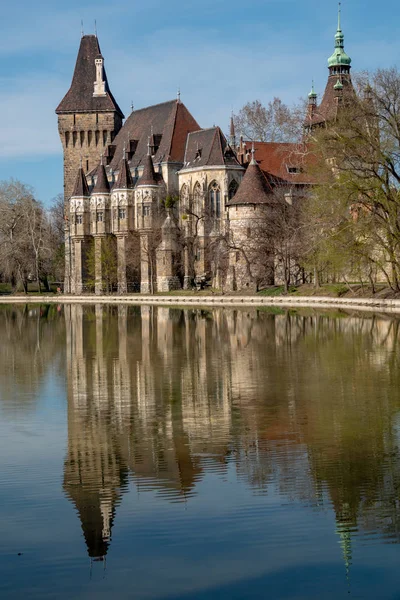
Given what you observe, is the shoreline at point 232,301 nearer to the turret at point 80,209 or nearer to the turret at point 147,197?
the turret at point 147,197

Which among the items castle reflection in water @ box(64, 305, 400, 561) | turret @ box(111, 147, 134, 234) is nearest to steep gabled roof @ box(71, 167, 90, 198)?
turret @ box(111, 147, 134, 234)

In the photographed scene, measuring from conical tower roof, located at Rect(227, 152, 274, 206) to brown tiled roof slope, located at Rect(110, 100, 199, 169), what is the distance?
15344 millimetres

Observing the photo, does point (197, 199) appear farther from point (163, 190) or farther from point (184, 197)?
point (163, 190)

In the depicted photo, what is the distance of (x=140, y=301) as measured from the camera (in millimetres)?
81000

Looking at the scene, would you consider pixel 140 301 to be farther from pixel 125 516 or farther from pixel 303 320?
pixel 125 516

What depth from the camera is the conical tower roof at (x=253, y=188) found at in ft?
260

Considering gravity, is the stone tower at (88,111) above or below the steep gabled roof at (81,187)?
above

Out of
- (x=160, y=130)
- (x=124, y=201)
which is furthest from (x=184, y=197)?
(x=160, y=130)

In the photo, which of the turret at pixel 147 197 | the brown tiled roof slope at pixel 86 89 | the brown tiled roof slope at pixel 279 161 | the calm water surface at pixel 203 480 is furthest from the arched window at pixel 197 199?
the calm water surface at pixel 203 480

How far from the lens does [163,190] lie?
3716 inches

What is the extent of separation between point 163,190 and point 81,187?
13.9 m

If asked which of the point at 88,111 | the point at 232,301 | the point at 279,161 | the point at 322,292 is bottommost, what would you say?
the point at 232,301

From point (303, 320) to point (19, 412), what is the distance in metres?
27.6

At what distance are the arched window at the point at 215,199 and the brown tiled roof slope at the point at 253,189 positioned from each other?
7441 millimetres
